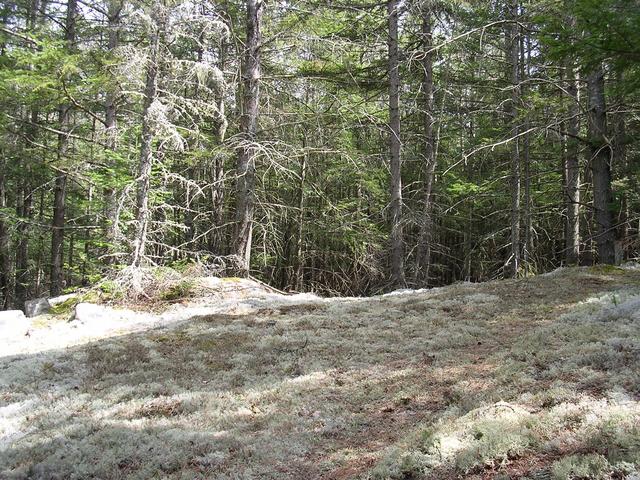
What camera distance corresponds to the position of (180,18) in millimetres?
11680

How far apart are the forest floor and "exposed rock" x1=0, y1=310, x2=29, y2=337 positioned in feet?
2.28

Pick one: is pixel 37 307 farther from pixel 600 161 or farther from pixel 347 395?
pixel 600 161

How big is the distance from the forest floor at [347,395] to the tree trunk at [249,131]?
12.3ft

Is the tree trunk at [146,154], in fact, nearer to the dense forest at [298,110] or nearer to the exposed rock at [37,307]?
the dense forest at [298,110]

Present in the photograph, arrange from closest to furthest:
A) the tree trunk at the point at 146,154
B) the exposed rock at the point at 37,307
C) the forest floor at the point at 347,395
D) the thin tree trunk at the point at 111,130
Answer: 1. the forest floor at the point at 347,395
2. the tree trunk at the point at 146,154
3. the thin tree trunk at the point at 111,130
4. the exposed rock at the point at 37,307

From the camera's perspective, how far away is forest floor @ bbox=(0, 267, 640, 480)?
12.3 ft

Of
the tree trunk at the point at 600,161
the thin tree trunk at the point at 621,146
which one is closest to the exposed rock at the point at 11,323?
the thin tree trunk at the point at 621,146

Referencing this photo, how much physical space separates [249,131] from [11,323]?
729 centimetres

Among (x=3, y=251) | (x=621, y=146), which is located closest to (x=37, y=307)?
(x=3, y=251)

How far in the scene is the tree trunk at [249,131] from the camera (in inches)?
508

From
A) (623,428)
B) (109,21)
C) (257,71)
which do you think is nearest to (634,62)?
(623,428)

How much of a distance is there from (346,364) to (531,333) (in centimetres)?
275

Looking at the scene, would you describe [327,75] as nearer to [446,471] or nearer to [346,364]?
[346,364]

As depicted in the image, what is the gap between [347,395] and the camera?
238 inches
